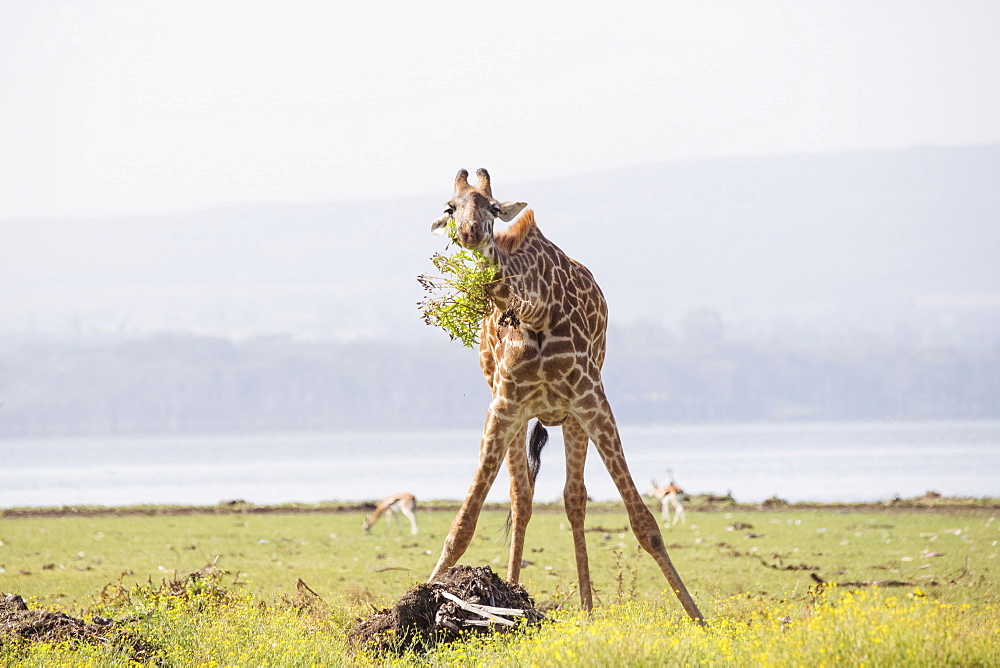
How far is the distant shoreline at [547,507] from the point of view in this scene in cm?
2730

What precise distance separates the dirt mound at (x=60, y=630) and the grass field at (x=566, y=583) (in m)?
0.16

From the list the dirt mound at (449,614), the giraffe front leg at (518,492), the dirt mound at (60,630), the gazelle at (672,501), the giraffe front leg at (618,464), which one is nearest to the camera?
the dirt mound at (60,630)

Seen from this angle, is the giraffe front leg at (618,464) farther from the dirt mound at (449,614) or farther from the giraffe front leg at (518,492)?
the dirt mound at (449,614)

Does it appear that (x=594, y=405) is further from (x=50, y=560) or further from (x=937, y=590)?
(x=50, y=560)

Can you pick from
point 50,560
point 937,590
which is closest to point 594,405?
point 937,590

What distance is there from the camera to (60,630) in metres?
11.7

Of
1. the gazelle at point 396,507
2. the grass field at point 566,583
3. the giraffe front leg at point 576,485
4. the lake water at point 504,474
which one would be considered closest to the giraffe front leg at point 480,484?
the giraffe front leg at point 576,485

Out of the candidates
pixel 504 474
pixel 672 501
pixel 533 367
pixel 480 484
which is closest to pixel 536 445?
pixel 480 484

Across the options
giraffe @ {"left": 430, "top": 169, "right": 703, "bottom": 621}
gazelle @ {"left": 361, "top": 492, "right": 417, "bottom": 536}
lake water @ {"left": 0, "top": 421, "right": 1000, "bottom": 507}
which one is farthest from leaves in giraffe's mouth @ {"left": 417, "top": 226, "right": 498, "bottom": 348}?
lake water @ {"left": 0, "top": 421, "right": 1000, "bottom": 507}

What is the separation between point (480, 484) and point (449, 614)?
150cm

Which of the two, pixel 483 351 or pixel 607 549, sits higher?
pixel 483 351

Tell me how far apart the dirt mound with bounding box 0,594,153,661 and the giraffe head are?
4978mm

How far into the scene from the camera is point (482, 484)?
41.8 feet

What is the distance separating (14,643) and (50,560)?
31.6 feet
